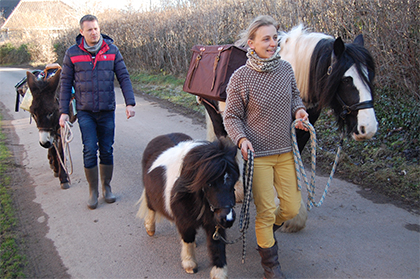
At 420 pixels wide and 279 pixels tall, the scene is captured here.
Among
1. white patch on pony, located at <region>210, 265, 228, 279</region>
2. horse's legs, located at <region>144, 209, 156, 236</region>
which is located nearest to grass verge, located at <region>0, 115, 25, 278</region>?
horse's legs, located at <region>144, 209, 156, 236</region>

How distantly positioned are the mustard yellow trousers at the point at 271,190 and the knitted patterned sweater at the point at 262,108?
0.10 m

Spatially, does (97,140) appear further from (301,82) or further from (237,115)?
(301,82)

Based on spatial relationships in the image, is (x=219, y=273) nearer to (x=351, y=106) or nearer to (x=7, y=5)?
(x=351, y=106)

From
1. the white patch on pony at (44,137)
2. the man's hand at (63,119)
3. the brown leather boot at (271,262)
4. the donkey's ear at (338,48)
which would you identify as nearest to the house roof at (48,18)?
the white patch on pony at (44,137)

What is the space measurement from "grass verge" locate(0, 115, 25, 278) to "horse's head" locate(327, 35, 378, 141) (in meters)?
3.51

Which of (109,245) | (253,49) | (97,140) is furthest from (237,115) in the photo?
(97,140)

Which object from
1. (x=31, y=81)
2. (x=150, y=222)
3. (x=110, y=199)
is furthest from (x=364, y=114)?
(x=31, y=81)

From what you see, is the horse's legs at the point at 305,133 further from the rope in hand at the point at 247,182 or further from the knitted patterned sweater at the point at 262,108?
the rope in hand at the point at 247,182

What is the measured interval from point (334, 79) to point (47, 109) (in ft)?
13.6

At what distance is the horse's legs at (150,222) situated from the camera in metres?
3.71

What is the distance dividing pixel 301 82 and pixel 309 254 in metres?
1.73

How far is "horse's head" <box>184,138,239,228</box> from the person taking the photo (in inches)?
95.3

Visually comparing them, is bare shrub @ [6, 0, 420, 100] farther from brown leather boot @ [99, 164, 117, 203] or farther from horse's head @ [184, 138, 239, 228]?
brown leather boot @ [99, 164, 117, 203]

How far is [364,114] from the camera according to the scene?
3014mm
